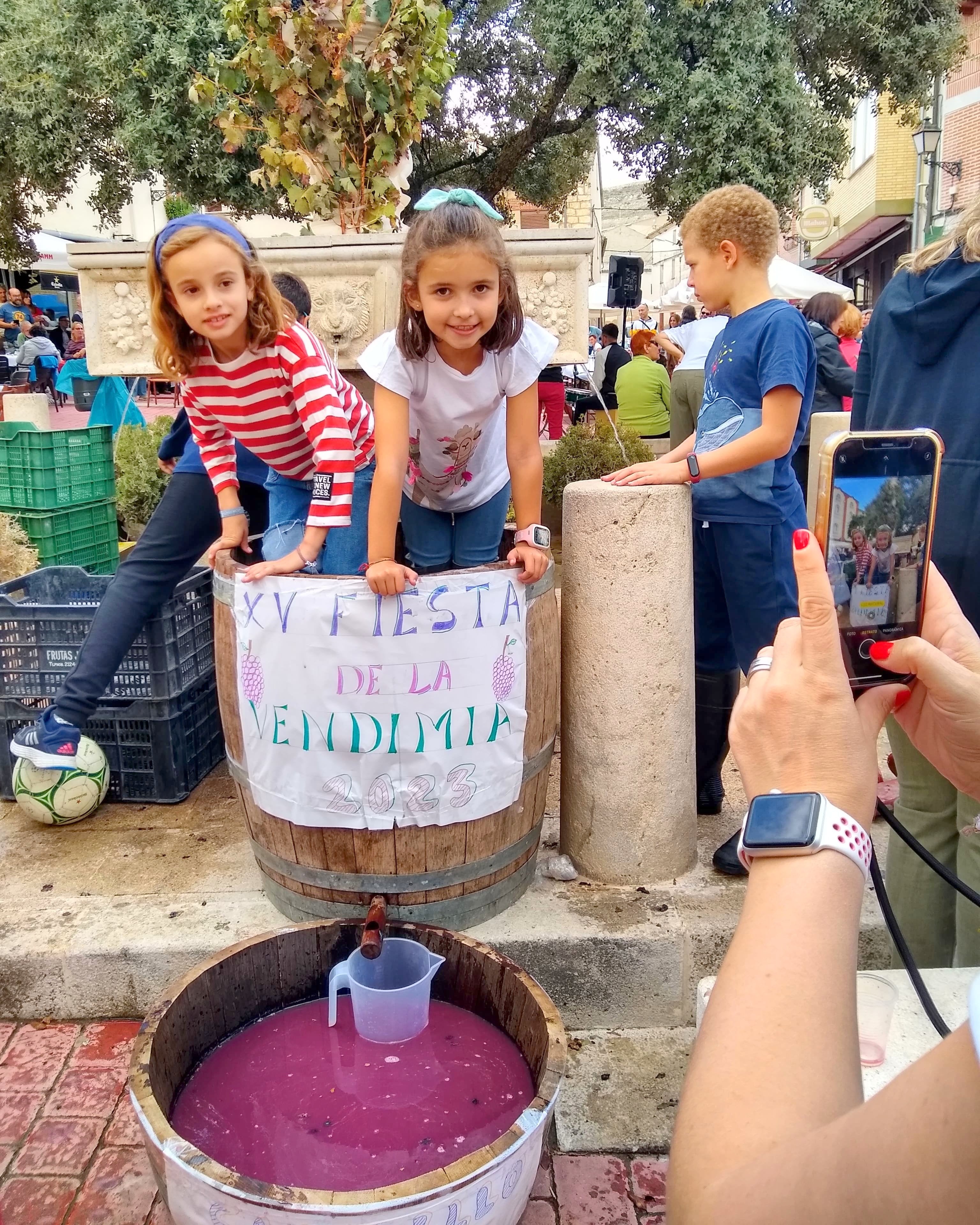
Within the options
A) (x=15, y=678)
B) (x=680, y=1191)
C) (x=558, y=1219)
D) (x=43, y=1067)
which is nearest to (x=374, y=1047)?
(x=558, y=1219)

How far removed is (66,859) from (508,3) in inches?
470

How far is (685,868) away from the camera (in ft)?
9.05

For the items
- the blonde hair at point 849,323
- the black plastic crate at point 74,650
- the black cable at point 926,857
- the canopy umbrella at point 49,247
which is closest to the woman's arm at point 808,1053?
the black cable at point 926,857

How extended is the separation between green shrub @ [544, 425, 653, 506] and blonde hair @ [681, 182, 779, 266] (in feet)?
13.0

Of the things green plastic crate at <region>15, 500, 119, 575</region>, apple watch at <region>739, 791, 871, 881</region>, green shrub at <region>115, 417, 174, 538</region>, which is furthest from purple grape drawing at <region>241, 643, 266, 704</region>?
green shrub at <region>115, 417, 174, 538</region>

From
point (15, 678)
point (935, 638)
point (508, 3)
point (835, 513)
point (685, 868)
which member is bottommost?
point (685, 868)

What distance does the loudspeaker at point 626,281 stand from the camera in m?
12.4

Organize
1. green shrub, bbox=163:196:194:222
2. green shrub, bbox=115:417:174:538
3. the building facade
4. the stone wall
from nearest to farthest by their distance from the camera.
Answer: the stone wall < green shrub, bbox=115:417:174:538 < green shrub, bbox=163:196:194:222 < the building facade

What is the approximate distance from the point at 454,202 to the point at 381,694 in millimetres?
1252

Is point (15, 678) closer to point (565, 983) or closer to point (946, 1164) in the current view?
point (565, 983)

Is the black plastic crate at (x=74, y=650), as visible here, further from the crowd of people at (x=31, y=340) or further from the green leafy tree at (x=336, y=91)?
the crowd of people at (x=31, y=340)

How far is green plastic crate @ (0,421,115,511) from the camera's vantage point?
18.5ft

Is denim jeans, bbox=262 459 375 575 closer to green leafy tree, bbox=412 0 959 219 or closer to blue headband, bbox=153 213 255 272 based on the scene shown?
blue headband, bbox=153 213 255 272

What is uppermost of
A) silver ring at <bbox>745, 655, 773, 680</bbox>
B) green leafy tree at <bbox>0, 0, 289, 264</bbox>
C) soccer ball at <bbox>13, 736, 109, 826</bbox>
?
green leafy tree at <bbox>0, 0, 289, 264</bbox>
